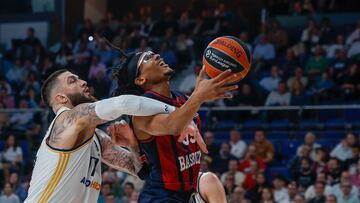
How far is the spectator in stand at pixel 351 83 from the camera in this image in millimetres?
14430

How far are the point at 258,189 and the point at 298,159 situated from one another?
0.90 metres

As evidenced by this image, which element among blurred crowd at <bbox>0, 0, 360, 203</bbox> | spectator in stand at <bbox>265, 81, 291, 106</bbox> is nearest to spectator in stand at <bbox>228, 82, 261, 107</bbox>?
blurred crowd at <bbox>0, 0, 360, 203</bbox>

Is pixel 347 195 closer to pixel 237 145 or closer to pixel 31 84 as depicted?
pixel 237 145

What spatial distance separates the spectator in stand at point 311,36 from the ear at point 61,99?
429 inches

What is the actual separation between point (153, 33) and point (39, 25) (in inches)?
166

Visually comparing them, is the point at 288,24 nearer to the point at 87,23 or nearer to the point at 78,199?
the point at 87,23

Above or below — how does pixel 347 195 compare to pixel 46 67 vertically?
above

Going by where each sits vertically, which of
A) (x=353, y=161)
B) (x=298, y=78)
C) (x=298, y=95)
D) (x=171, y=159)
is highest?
(x=171, y=159)

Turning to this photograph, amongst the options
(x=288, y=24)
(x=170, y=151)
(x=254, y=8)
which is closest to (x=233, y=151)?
(x=288, y=24)

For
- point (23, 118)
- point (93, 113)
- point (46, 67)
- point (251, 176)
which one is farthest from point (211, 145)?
point (93, 113)

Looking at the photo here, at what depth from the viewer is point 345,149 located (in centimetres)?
1296

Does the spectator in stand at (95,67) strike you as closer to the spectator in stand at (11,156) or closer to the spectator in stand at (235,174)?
the spectator in stand at (11,156)

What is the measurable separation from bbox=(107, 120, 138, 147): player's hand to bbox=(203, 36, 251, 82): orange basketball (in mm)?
789

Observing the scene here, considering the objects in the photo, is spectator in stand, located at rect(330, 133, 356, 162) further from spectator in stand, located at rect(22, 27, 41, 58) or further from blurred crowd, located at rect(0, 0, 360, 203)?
spectator in stand, located at rect(22, 27, 41, 58)
